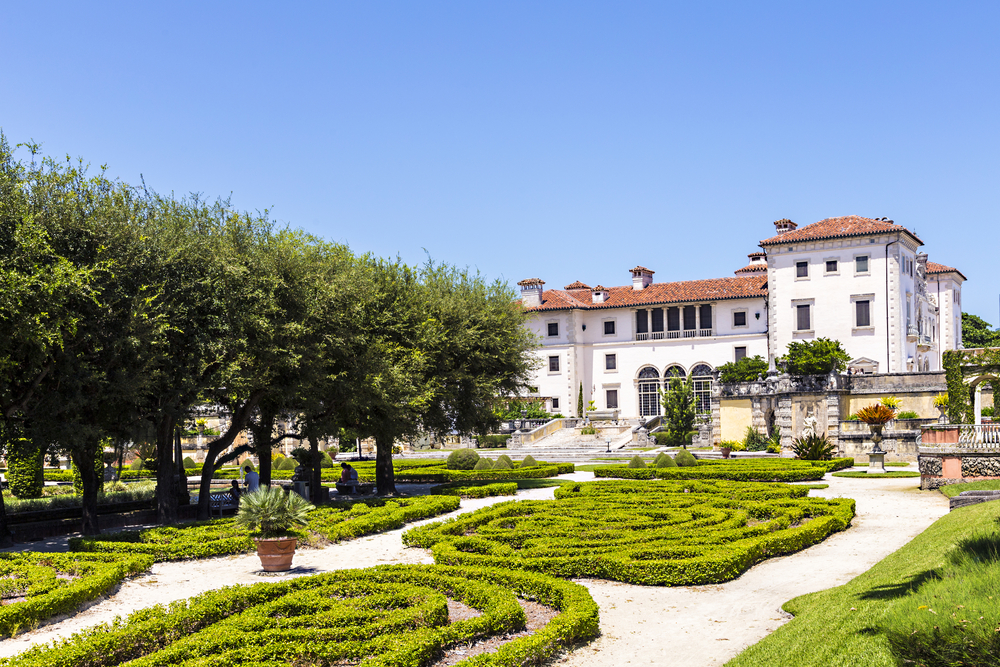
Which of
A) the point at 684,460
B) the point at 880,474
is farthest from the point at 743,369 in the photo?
the point at 880,474

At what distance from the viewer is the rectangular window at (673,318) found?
65812 mm

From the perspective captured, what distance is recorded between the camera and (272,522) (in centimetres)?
1339

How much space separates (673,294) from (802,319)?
436 inches

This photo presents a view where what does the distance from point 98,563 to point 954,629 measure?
1201cm

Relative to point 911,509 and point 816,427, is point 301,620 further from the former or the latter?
point 816,427

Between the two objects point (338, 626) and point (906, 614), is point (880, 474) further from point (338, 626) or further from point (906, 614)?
point (906, 614)

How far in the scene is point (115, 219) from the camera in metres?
16.6

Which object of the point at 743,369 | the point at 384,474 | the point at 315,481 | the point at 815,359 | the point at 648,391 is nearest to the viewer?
the point at 315,481

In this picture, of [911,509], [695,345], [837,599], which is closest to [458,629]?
[837,599]

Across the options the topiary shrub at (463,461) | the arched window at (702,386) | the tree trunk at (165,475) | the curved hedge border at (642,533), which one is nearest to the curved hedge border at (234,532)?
the curved hedge border at (642,533)

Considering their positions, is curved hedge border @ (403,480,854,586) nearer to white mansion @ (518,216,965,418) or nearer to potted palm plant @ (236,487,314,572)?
potted palm plant @ (236,487,314,572)

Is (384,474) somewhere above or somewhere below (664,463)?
above

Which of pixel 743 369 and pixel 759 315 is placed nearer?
pixel 743 369

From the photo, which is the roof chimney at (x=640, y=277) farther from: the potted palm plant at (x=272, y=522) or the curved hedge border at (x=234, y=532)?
the potted palm plant at (x=272, y=522)
